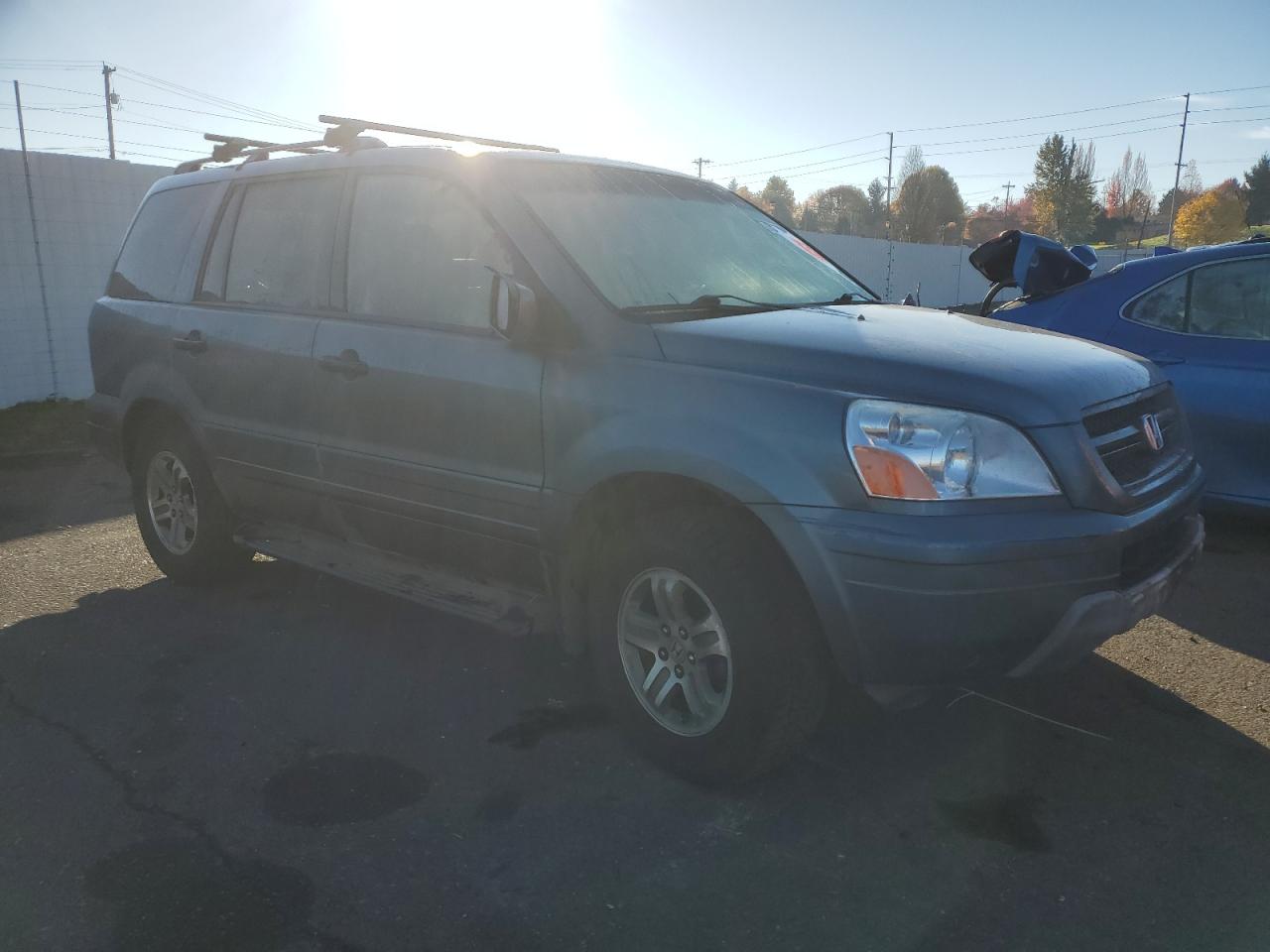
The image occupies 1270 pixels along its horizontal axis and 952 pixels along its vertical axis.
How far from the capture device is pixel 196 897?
100 inches

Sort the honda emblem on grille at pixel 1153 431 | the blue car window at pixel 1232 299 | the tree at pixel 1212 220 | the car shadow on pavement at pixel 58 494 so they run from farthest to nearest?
the tree at pixel 1212 220 → the car shadow on pavement at pixel 58 494 → the blue car window at pixel 1232 299 → the honda emblem on grille at pixel 1153 431

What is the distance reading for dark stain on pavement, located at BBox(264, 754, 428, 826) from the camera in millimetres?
2945

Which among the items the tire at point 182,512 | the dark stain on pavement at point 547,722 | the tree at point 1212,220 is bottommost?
the dark stain on pavement at point 547,722

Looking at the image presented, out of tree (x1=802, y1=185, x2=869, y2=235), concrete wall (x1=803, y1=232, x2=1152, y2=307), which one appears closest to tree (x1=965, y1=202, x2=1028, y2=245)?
tree (x1=802, y1=185, x2=869, y2=235)

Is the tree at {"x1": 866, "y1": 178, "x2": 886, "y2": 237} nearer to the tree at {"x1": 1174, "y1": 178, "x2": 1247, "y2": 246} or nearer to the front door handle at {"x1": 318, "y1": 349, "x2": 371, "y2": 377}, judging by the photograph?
the tree at {"x1": 1174, "y1": 178, "x2": 1247, "y2": 246}

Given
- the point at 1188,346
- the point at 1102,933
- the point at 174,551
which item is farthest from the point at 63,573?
the point at 1188,346

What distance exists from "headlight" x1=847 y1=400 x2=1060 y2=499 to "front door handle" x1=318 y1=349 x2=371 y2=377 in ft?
6.57

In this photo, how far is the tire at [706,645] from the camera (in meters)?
2.83

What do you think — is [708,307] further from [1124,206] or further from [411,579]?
[1124,206]

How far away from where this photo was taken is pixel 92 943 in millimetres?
2379

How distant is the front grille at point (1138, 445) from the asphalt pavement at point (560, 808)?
36.4 inches

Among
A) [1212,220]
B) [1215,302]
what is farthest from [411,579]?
[1212,220]

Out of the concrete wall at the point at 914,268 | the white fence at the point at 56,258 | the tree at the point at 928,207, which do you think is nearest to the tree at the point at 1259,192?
the tree at the point at 928,207

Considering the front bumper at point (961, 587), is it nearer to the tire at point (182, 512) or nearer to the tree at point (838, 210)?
the tire at point (182, 512)
